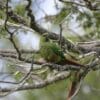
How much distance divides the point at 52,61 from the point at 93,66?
0.39 meters

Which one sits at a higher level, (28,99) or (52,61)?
(52,61)

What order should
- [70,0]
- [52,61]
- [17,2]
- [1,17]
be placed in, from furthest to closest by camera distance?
[70,0]
[17,2]
[1,17]
[52,61]

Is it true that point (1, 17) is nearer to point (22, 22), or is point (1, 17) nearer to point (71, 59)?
point (22, 22)

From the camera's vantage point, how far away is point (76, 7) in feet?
18.1

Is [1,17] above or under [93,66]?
above

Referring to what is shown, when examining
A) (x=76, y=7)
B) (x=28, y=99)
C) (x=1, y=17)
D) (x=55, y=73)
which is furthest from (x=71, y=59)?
(x=28, y=99)

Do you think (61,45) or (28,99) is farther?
(28,99)

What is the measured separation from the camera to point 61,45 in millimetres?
4301

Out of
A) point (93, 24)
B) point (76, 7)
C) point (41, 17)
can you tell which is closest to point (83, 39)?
point (93, 24)

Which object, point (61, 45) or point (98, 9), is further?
point (98, 9)

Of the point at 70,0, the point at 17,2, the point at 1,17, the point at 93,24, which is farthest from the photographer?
the point at 93,24

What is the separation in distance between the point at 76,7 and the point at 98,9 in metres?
0.26

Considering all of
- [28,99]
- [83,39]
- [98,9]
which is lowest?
[28,99]

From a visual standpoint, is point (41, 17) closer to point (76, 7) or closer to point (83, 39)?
point (76, 7)
